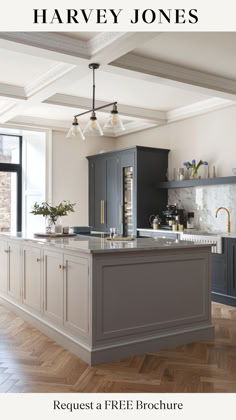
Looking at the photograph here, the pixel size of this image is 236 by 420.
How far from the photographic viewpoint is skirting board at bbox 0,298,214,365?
120 inches

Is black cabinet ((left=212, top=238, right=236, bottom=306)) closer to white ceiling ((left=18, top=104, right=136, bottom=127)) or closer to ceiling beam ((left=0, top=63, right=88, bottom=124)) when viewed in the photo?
ceiling beam ((left=0, top=63, right=88, bottom=124))

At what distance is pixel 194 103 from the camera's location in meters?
6.02

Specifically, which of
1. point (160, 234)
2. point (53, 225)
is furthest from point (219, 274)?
point (53, 225)

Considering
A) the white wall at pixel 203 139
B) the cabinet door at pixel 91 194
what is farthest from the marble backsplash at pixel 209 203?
the cabinet door at pixel 91 194

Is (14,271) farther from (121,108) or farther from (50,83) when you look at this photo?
(121,108)

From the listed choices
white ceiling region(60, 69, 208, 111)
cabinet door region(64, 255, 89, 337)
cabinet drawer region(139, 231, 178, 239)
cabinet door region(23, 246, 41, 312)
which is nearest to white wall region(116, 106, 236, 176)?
white ceiling region(60, 69, 208, 111)

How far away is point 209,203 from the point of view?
5.97 meters

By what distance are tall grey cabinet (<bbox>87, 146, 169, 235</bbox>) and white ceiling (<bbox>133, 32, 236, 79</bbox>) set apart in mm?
2240

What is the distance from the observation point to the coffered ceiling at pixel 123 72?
3.58 meters

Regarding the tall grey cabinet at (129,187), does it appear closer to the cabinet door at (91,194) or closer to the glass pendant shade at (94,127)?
the cabinet door at (91,194)

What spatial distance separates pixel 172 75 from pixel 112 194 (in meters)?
3.03

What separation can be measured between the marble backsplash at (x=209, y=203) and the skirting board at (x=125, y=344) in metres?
2.36
